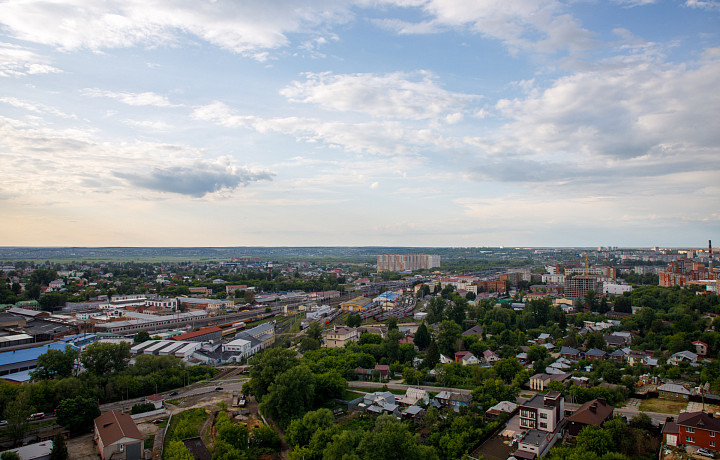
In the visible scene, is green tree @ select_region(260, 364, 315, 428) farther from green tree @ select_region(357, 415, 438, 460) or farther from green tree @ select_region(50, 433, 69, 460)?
green tree @ select_region(50, 433, 69, 460)

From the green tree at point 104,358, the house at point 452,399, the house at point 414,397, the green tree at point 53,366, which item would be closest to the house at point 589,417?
the house at point 452,399

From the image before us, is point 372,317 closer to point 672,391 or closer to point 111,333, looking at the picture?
point 111,333

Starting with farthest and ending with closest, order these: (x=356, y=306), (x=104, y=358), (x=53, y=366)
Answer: (x=356, y=306), (x=104, y=358), (x=53, y=366)

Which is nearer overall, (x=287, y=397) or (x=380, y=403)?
(x=287, y=397)

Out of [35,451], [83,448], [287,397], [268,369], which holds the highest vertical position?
[268,369]

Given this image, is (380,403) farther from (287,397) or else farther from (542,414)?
(542,414)

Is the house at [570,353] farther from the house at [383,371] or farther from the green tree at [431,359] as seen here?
the house at [383,371]

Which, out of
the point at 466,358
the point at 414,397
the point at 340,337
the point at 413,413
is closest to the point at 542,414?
the point at 413,413
